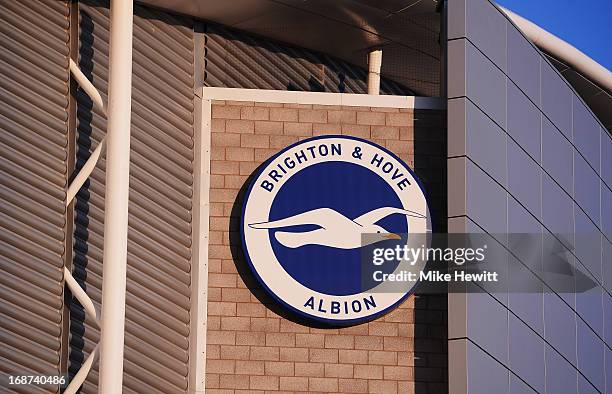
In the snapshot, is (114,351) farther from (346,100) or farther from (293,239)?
(346,100)

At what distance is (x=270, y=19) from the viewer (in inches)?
755

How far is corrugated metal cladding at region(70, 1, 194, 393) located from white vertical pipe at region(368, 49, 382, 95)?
9.19 feet

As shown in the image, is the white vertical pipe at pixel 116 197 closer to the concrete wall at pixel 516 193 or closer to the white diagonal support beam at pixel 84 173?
the white diagonal support beam at pixel 84 173

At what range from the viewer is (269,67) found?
65.6 feet

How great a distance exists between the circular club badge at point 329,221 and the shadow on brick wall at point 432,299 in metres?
0.21

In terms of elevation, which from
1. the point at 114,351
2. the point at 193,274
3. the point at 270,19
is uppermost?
the point at 270,19

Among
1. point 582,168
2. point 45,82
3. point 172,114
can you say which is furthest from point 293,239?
point 582,168

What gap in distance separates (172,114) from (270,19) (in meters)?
1.99

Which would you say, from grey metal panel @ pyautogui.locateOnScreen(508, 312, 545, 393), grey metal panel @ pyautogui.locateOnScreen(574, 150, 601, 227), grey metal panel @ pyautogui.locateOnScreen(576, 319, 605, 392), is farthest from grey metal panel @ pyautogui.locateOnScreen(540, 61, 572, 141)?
grey metal panel @ pyautogui.locateOnScreen(508, 312, 545, 393)

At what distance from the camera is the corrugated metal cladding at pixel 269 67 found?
19125mm

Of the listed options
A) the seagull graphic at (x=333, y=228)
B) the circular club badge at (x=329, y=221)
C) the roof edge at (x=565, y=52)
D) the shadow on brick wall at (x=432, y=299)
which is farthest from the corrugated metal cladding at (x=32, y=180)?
the roof edge at (x=565, y=52)

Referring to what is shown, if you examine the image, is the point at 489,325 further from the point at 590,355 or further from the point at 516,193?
the point at 590,355

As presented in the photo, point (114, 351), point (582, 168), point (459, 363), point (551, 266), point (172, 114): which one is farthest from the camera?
point (582, 168)

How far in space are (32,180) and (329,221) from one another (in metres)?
3.68
